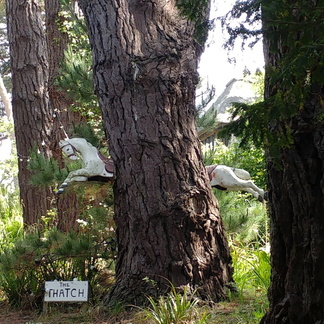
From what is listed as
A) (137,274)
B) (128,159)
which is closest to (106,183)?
(128,159)

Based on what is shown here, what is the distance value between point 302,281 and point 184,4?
148cm

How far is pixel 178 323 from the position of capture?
3.93m

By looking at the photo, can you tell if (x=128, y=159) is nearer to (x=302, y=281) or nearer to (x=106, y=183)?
(x=106, y=183)

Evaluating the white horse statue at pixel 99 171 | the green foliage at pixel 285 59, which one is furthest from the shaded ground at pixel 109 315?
the green foliage at pixel 285 59

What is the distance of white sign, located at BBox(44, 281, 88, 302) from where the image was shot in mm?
4676

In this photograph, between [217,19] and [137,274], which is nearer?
[217,19]

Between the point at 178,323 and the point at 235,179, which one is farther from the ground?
the point at 235,179

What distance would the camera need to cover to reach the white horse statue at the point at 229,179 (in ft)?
16.8

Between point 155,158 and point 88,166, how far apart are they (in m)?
0.84

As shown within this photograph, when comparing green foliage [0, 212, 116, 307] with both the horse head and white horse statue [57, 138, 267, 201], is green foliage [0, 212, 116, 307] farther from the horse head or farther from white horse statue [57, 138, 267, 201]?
the horse head

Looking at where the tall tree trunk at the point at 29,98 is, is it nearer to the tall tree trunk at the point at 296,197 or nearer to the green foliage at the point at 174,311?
the green foliage at the point at 174,311

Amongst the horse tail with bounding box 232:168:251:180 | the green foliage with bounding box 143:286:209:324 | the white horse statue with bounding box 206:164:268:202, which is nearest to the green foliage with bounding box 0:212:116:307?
the green foliage with bounding box 143:286:209:324

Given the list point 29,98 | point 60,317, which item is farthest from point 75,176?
point 29,98

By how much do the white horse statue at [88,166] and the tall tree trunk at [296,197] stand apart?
2.42m
